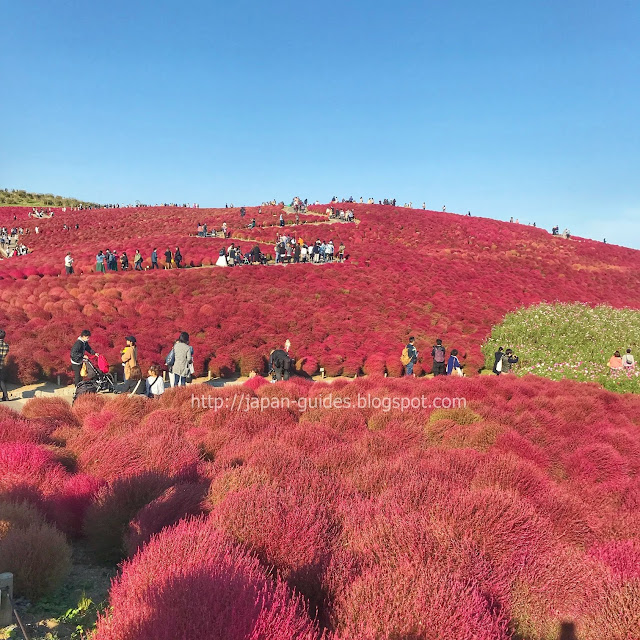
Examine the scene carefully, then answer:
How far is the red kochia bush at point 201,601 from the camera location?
2262mm

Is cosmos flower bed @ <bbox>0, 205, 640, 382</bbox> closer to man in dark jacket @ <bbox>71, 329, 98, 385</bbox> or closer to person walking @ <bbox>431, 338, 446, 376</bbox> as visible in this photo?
person walking @ <bbox>431, 338, 446, 376</bbox>

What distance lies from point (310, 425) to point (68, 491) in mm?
3442

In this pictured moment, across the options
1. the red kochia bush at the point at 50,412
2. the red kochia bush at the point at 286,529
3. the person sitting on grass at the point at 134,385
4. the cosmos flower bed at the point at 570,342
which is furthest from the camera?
the cosmos flower bed at the point at 570,342

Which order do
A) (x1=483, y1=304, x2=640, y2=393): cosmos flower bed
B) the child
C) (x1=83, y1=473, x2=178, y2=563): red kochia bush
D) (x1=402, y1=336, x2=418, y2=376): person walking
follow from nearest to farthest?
(x1=83, y1=473, x2=178, y2=563): red kochia bush < the child < (x1=402, y1=336, x2=418, y2=376): person walking < (x1=483, y1=304, x2=640, y2=393): cosmos flower bed

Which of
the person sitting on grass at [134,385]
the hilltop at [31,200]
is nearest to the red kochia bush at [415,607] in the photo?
the person sitting on grass at [134,385]

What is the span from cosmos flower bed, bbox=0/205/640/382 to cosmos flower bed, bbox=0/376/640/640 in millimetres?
7948

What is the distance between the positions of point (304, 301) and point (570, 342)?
12.5 meters

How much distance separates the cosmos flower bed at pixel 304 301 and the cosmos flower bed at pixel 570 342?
52.8 inches

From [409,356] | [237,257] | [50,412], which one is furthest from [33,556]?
[237,257]

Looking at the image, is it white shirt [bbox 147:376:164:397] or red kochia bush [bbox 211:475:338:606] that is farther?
white shirt [bbox 147:376:164:397]

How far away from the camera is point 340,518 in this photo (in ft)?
12.8

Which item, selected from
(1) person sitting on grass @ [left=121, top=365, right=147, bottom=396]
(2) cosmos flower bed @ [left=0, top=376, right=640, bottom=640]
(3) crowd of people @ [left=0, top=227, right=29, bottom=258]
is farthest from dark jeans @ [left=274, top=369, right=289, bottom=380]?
(3) crowd of people @ [left=0, top=227, right=29, bottom=258]

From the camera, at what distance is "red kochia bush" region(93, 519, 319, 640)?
7.42 feet

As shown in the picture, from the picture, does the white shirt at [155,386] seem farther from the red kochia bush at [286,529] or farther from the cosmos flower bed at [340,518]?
the red kochia bush at [286,529]
